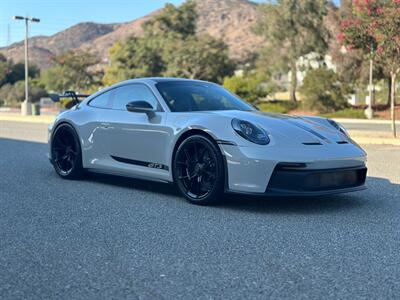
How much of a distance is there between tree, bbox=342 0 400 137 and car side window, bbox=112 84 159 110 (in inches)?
370

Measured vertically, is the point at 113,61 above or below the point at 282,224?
above

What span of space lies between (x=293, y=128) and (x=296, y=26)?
3914cm

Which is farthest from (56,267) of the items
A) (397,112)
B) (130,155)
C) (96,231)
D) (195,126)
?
(397,112)

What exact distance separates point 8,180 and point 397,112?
3180 centimetres

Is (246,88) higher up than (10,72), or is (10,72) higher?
(10,72)

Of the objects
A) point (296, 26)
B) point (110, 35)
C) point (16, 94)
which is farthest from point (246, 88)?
point (110, 35)

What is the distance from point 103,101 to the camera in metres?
7.20

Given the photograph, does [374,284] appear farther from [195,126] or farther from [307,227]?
[195,126]

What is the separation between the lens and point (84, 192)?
21.7 feet

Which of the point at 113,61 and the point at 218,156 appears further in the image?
the point at 113,61

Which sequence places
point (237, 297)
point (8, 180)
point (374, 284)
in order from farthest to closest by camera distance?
1. point (8, 180)
2. point (374, 284)
3. point (237, 297)

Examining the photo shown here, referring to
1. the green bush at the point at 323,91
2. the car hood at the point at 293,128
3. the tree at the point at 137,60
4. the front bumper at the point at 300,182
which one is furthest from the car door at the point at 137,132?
the tree at the point at 137,60

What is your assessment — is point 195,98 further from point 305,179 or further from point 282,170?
point 305,179

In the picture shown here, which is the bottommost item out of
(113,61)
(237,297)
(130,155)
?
(237,297)
